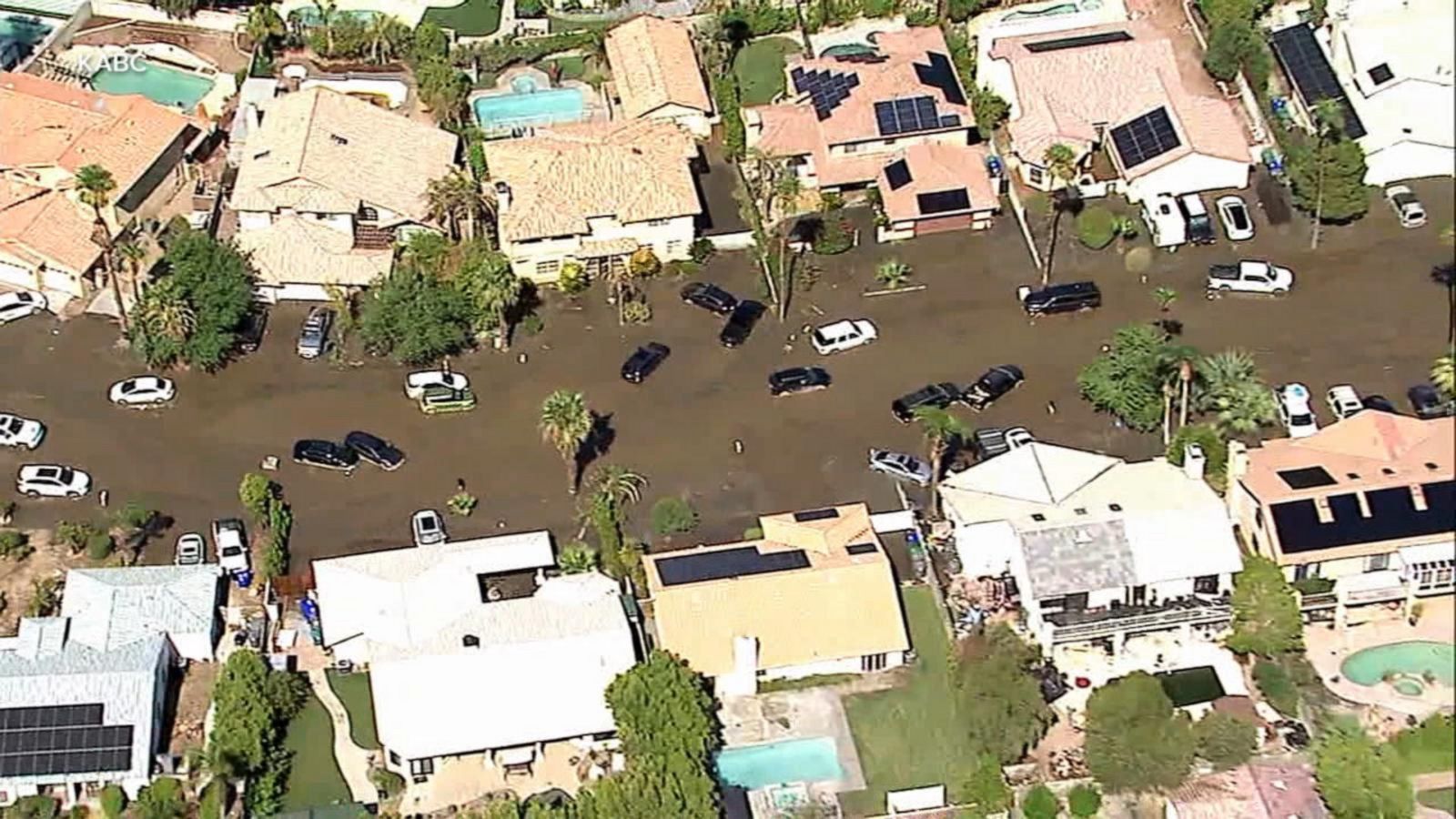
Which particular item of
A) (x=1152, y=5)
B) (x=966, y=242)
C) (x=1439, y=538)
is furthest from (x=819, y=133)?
(x=1439, y=538)

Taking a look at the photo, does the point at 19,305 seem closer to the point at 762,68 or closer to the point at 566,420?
the point at 566,420

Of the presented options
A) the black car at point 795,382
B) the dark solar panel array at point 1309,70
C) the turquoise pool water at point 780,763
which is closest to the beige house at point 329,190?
the black car at point 795,382

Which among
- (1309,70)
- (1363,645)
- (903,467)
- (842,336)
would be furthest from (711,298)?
(1363,645)

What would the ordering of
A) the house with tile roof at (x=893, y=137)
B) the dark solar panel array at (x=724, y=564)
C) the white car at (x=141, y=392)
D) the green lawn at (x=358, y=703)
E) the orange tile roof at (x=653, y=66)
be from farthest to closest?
the orange tile roof at (x=653, y=66), the house with tile roof at (x=893, y=137), the white car at (x=141, y=392), the dark solar panel array at (x=724, y=564), the green lawn at (x=358, y=703)

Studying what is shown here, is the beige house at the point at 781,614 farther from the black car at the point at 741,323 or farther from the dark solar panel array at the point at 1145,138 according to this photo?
the dark solar panel array at the point at 1145,138

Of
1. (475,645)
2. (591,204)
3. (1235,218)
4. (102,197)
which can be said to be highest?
(102,197)
